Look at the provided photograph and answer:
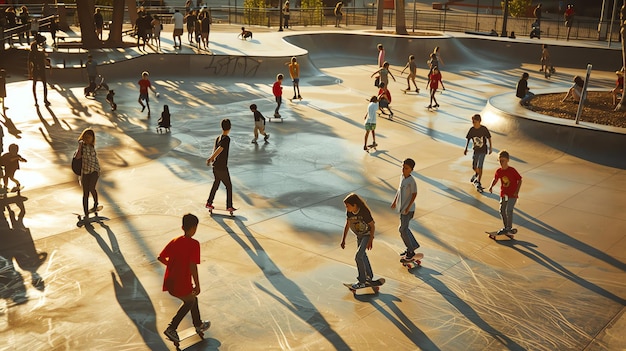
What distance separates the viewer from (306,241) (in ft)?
34.9

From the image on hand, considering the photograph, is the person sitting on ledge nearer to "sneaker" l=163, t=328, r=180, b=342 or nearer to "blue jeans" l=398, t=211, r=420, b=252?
"blue jeans" l=398, t=211, r=420, b=252

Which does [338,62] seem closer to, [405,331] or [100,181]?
[100,181]

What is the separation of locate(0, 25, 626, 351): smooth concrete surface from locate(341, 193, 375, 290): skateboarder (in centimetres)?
30

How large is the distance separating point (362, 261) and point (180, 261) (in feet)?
8.71

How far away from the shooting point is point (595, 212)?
12.4 metres

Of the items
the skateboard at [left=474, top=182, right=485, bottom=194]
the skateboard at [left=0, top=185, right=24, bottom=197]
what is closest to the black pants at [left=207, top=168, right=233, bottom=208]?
the skateboard at [left=0, top=185, right=24, bottom=197]

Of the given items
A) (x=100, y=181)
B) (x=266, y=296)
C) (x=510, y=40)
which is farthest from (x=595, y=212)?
(x=510, y=40)

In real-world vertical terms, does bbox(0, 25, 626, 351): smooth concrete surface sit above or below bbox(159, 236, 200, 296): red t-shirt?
below

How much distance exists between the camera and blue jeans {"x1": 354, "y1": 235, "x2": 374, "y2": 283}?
8.54 m

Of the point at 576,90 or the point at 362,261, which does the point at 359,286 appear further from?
the point at 576,90

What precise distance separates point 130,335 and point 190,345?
74 cm

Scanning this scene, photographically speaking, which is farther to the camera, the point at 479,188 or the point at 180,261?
the point at 479,188

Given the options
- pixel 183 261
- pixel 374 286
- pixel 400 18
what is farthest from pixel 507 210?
pixel 400 18

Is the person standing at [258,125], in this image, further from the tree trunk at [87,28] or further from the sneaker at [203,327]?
the tree trunk at [87,28]
